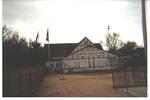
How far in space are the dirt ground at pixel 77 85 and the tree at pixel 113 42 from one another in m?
0.20

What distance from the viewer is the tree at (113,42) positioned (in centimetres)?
200

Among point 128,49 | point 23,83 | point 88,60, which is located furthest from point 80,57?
point 23,83

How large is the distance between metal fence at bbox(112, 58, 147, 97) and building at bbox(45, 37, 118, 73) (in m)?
0.06

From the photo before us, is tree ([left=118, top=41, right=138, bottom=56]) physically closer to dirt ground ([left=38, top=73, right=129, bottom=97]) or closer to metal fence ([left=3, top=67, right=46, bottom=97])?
dirt ground ([left=38, top=73, right=129, bottom=97])

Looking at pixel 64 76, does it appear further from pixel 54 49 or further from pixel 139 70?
pixel 139 70

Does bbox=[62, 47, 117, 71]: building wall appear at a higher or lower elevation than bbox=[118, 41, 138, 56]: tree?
lower

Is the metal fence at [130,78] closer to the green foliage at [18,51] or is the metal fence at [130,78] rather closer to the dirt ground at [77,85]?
the dirt ground at [77,85]

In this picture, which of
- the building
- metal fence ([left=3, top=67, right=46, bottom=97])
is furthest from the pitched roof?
metal fence ([left=3, top=67, right=46, bottom=97])

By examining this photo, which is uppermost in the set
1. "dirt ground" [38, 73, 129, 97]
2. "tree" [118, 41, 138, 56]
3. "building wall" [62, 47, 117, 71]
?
"tree" [118, 41, 138, 56]

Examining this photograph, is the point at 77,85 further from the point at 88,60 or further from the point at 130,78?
the point at 130,78

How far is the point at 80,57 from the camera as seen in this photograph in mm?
2029

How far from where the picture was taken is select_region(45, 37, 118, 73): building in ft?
6.64

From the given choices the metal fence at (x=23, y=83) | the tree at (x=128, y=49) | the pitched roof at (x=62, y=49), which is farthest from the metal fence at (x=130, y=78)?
the metal fence at (x=23, y=83)

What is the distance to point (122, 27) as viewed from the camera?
202 centimetres
